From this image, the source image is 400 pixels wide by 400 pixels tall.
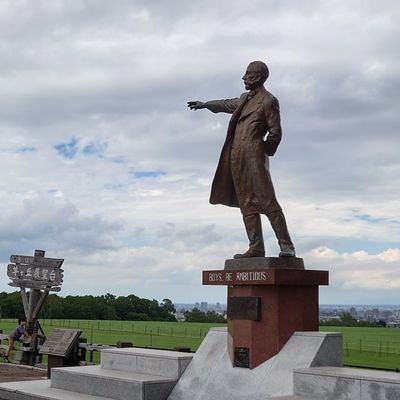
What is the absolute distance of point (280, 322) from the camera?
9.34 metres

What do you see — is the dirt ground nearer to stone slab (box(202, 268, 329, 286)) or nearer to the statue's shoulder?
stone slab (box(202, 268, 329, 286))

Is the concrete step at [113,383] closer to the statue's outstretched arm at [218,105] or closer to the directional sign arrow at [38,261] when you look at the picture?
the statue's outstretched arm at [218,105]

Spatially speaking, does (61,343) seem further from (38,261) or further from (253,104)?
(253,104)

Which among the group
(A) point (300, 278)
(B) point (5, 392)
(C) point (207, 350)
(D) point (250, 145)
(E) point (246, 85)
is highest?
(E) point (246, 85)

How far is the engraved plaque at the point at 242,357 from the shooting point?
31.1ft

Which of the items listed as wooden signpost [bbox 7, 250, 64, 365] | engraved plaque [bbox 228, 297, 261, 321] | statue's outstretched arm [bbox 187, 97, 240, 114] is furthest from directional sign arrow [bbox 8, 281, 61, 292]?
engraved plaque [bbox 228, 297, 261, 321]

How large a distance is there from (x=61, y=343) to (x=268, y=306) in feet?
21.6

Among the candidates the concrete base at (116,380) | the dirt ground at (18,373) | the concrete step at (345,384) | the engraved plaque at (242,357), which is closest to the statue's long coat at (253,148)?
the engraved plaque at (242,357)

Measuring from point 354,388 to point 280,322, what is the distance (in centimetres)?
166

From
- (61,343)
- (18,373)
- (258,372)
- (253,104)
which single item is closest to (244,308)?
(258,372)

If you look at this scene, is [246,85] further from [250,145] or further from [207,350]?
[207,350]

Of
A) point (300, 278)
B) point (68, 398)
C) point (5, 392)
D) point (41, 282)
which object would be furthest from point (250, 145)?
point (41, 282)

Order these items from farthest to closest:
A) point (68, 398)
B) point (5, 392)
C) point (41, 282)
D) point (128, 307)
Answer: point (128, 307)
point (41, 282)
point (5, 392)
point (68, 398)

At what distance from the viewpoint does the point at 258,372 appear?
30.5 ft
